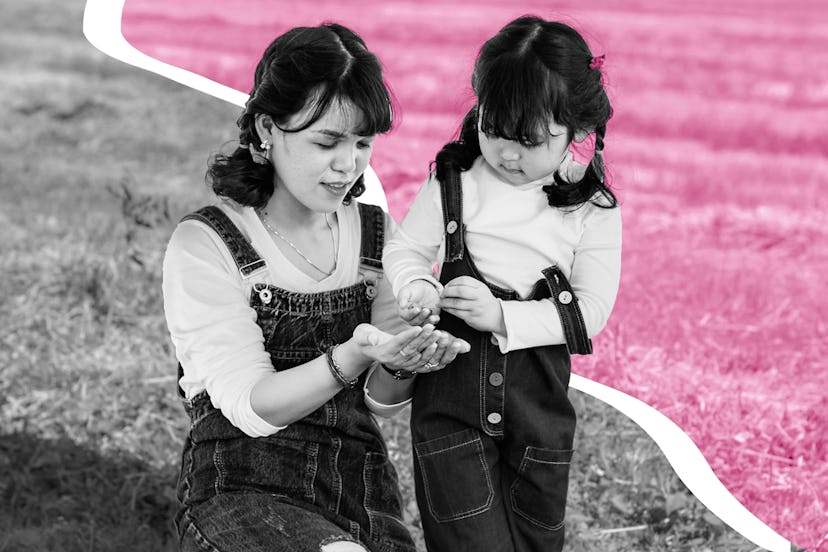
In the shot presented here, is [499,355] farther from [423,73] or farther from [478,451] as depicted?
[423,73]

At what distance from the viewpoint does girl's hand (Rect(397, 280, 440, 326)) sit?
2156mm

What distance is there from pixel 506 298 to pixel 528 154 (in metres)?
0.28

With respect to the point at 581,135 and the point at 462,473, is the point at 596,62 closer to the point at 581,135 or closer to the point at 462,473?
the point at 581,135

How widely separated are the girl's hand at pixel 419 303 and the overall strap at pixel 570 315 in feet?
0.72

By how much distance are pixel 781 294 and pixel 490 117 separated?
2726 millimetres

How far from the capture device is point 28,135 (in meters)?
6.16

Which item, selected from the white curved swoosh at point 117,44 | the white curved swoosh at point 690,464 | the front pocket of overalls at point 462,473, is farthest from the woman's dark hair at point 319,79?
the white curved swoosh at point 117,44

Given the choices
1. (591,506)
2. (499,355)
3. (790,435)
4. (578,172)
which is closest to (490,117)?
(578,172)

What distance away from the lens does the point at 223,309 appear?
2.36 m

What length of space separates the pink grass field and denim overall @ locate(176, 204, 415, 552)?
0.48 metres

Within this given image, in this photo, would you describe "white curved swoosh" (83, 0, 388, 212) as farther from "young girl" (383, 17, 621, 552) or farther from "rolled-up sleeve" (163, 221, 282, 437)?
"young girl" (383, 17, 621, 552)

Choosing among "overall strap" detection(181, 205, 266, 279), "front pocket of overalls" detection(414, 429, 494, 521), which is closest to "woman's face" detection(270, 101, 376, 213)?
"overall strap" detection(181, 205, 266, 279)

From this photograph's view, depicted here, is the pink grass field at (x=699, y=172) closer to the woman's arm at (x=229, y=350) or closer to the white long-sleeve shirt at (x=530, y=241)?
the white long-sleeve shirt at (x=530, y=241)

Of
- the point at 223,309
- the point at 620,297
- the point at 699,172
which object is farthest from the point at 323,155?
the point at 699,172
